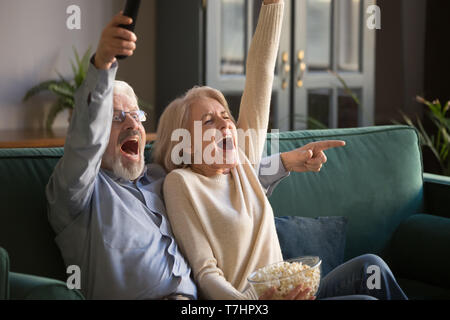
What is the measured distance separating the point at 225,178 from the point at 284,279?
476mm

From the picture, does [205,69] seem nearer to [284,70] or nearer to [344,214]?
[284,70]

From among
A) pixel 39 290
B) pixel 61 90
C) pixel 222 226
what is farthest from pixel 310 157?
pixel 61 90

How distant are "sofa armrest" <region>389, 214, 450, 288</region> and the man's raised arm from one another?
1257 mm

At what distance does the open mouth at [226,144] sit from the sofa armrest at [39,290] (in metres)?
0.66

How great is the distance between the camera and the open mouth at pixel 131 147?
1860 mm

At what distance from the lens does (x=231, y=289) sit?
1.66 meters

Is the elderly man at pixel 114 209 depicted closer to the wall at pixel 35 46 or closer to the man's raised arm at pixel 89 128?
the man's raised arm at pixel 89 128

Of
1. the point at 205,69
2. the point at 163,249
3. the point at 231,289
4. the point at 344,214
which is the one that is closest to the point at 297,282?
the point at 231,289

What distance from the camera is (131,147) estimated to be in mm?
1892

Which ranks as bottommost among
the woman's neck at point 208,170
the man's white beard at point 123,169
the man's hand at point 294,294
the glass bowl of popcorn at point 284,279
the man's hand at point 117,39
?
the man's hand at point 294,294

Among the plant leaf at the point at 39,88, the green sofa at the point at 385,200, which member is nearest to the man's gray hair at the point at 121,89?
the green sofa at the point at 385,200

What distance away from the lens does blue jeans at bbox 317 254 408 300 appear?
5.98 feet

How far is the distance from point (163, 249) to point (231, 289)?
0.21 metres

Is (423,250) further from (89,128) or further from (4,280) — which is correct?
(4,280)
